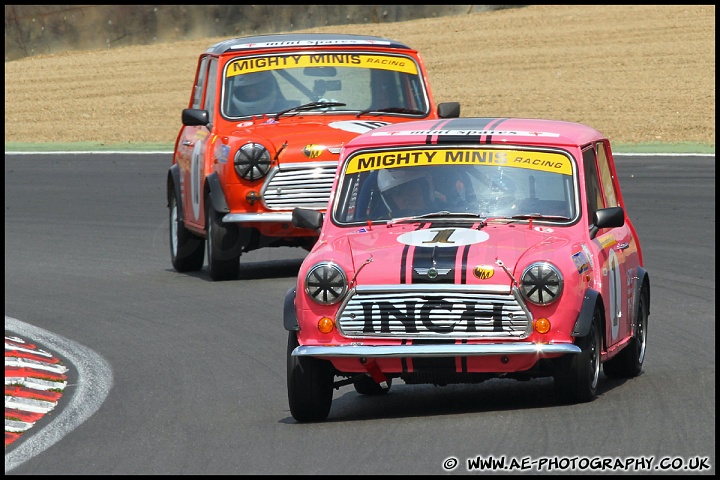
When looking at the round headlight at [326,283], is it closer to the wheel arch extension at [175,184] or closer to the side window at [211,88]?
the side window at [211,88]

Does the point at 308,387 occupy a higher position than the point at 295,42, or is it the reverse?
the point at 295,42

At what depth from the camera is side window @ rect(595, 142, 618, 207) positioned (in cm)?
948

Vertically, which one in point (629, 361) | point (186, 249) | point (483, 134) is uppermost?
point (483, 134)

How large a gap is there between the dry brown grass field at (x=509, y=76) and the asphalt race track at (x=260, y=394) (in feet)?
39.8

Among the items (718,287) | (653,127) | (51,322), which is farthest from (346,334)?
(653,127)

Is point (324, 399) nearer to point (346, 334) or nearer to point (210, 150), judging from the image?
point (346, 334)

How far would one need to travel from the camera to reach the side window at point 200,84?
15.5 meters

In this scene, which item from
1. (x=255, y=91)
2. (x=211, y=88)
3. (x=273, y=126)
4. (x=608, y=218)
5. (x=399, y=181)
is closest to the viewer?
(x=608, y=218)

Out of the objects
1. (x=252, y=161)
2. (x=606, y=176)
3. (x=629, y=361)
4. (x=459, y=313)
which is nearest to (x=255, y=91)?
(x=252, y=161)

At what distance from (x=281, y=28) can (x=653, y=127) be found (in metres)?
12.2

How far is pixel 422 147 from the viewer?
9039 mm

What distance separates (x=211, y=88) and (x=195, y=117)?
0.67 m

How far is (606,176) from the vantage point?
9.65m

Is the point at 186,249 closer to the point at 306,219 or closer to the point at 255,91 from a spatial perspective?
the point at 255,91
